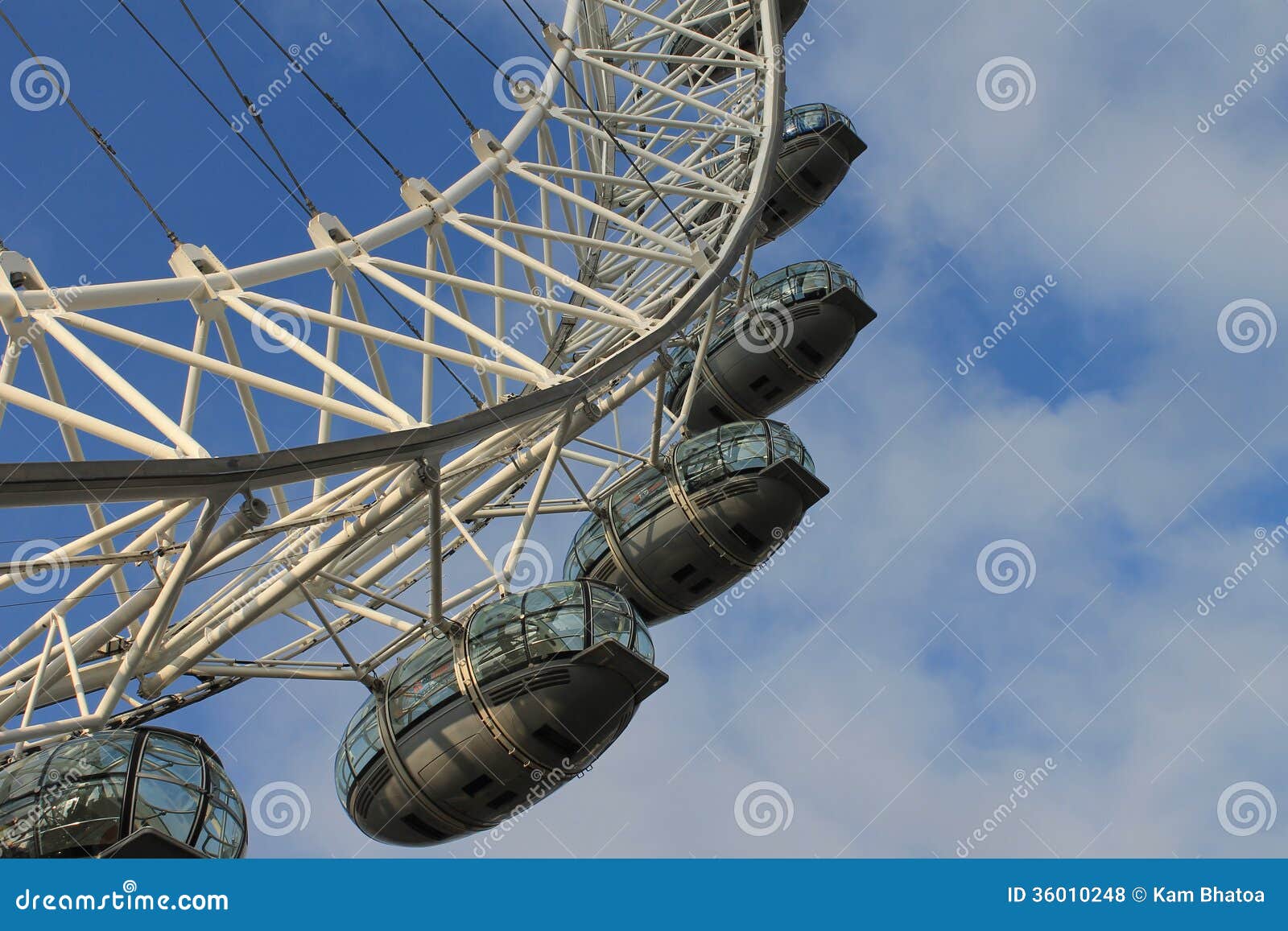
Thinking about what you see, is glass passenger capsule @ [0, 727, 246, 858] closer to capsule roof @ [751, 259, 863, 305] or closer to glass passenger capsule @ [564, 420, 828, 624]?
glass passenger capsule @ [564, 420, 828, 624]

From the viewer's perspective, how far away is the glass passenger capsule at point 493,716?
57.6ft

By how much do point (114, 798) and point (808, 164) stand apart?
24583 millimetres

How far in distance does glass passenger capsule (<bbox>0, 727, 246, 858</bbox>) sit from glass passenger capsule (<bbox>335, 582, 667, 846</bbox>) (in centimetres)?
220

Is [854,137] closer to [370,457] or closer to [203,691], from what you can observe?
[203,691]

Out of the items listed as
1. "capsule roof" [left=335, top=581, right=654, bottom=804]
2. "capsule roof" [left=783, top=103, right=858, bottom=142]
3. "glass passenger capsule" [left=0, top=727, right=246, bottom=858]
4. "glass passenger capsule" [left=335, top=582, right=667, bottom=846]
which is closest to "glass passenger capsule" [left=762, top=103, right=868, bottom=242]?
"capsule roof" [left=783, top=103, right=858, bottom=142]

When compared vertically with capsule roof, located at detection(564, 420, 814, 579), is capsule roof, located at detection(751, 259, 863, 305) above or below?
above

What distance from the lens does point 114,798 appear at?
1552 centimetres

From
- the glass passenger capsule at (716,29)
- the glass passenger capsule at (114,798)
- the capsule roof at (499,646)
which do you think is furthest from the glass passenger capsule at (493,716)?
the glass passenger capsule at (716,29)

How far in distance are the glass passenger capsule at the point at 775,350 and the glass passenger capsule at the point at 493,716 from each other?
1188cm

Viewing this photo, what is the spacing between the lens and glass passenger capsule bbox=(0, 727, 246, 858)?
50.4 feet

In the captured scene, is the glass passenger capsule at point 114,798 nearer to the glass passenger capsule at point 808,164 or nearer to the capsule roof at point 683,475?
the capsule roof at point 683,475

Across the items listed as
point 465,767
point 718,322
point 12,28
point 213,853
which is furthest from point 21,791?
point 718,322

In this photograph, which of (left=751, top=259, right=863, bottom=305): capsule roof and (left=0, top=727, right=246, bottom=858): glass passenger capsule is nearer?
(left=0, top=727, right=246, bottom=858): glass passenger capsule

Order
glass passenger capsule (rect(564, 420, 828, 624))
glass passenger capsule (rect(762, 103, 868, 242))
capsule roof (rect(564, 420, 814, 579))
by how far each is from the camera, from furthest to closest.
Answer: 1. glass passenger capsule (rect(762, 103, 868, 242))
2. capsule roof (rect(564, 420, 814, 579))
3. glass passenger capsule (rect(564, 420, 828, 624))
